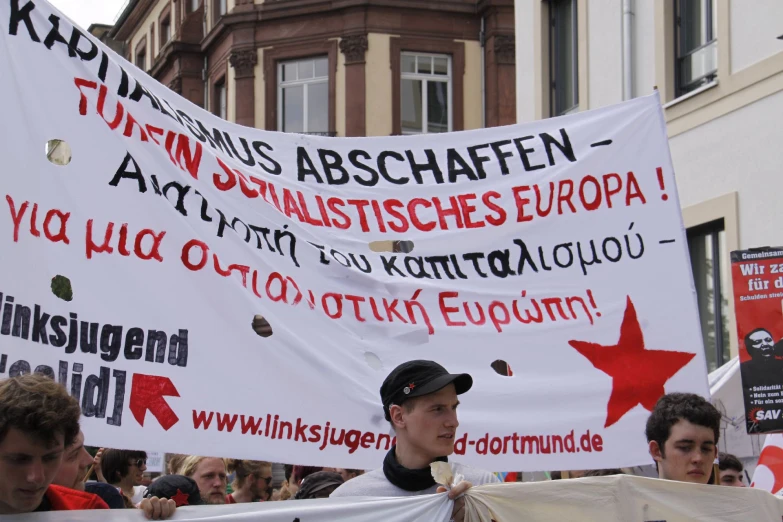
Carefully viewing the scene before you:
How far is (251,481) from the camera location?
26.2 ft

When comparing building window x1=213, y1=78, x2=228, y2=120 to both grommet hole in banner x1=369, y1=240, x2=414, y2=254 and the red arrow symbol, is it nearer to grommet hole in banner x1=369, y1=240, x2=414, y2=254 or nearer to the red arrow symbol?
grommet hole in banner x1=369, y1=240, x2=414, y2=254

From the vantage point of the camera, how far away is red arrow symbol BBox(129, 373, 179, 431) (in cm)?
512

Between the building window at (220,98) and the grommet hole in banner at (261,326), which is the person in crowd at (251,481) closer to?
the grommet hole in banner at (261,326)

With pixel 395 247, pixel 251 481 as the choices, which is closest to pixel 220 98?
pixel 251 481

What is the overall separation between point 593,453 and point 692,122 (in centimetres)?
876

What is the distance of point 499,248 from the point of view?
6.33 meters

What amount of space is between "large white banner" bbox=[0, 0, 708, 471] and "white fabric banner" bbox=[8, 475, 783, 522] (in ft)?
3.16

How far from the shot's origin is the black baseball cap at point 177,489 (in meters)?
5.74

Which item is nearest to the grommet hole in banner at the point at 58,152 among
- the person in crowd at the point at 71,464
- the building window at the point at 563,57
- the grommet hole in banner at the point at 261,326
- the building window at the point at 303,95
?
the grommet hole in banner at the point at 261,326

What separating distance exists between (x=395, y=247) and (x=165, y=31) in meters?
33.4

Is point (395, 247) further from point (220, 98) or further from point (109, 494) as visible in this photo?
point (220, 98)

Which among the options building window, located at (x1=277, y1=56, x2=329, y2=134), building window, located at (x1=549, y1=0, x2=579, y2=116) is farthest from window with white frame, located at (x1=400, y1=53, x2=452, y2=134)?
building window, located at (x1=549, y1=0, x2=579, y2=116)

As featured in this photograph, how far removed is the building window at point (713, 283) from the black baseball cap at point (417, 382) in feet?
31.1

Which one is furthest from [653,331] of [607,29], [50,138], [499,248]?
[607,29]
